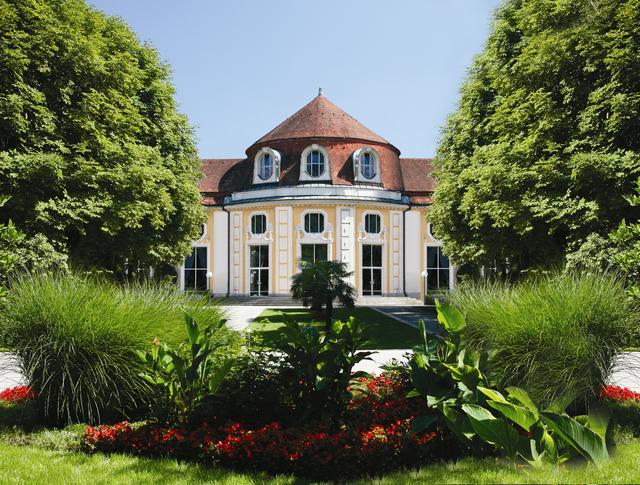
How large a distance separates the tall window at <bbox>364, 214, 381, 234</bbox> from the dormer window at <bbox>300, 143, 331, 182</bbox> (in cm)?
317

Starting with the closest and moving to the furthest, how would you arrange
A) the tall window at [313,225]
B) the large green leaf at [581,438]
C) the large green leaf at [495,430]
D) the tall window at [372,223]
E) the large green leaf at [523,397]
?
the large green leaf at [581,438] < the large green leaf at [495,430] < the large green leaf at [523,397] < the tall window at [313,225] < the tall window at [372,223]

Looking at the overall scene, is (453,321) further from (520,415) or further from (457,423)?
(520,415)

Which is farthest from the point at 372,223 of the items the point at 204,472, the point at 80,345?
the point at 204,472

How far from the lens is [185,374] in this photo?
17.1 ft

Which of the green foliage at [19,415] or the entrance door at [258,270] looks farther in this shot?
the entrance door at [258,270]

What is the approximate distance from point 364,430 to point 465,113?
54.0 feet

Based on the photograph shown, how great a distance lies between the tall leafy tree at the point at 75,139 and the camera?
13172 millimetres

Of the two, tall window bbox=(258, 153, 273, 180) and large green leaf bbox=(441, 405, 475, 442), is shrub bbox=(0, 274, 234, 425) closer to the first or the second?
large green leaf bbox=(441, 405, 475, 442)

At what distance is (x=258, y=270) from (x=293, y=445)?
88.4 ft

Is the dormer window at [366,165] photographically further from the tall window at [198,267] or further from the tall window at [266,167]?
the tall window at [198,267]

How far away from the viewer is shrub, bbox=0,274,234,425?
5.57 m

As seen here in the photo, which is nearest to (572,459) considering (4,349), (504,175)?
(4,349)

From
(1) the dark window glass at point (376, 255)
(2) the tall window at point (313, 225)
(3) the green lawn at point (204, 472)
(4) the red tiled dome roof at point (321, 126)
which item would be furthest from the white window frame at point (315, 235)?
(3) the green lawn at point (204, 472)

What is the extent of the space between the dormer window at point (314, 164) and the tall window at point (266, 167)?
6.28ft
